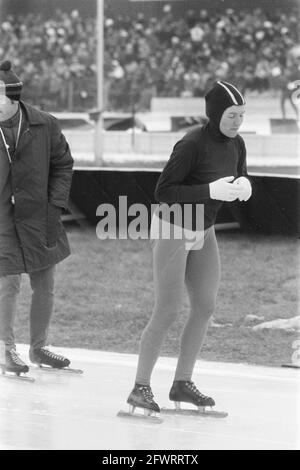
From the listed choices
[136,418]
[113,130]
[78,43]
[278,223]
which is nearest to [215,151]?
[136,418]

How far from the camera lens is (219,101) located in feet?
15.9

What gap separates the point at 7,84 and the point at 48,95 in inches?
273

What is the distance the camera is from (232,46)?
41.3 ft

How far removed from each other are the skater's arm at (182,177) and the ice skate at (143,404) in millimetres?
875

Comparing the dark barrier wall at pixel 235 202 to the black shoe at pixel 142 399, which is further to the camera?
the dark barrier wall at pixel 235 202

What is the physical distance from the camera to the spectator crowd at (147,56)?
1210cm

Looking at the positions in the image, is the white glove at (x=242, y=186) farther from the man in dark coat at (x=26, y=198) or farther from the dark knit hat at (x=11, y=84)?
the dark knit hat at (x=11, y=84)

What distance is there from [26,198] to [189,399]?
145cm

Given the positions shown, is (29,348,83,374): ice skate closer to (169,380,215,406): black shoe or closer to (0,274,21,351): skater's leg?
(0,274,21,351): skater's leg

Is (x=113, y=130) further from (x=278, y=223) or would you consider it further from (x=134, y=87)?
(x=278, y=223)

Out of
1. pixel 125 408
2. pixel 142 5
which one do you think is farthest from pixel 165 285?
pixel 142 5

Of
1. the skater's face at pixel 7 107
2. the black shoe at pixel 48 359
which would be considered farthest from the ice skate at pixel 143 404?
the skater's face at pixel 7 107

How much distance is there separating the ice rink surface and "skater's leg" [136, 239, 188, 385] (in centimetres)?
38

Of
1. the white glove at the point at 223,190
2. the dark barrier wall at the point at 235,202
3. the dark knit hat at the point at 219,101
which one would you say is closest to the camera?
the white glove at the point at 223,190
